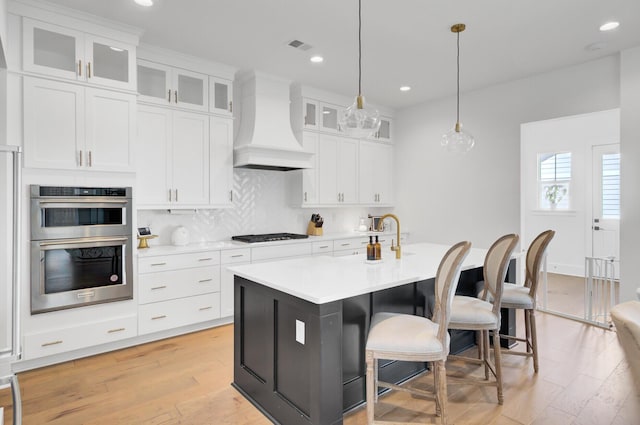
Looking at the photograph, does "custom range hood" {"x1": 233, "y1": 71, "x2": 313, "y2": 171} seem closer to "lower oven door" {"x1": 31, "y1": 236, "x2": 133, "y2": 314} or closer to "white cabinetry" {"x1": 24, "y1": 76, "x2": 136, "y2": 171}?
"white cabinetry" {"x1": 24, "y1": 76, "x2": 136, "y2": 171}

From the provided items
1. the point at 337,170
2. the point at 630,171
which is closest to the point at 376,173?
the point at 337,170

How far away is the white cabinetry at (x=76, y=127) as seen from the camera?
2.81m

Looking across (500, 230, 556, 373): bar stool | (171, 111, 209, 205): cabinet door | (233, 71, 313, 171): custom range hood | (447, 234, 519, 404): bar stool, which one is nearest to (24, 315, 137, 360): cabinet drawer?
(171, 111, 209, 205): cabinet door

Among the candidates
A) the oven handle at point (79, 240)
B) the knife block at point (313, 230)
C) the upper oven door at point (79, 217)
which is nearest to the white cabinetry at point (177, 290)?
the oven handle at point (79, 240)

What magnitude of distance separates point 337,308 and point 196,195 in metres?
2.56

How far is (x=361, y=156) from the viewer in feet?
18.2

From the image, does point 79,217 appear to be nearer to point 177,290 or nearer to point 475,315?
point 177,290

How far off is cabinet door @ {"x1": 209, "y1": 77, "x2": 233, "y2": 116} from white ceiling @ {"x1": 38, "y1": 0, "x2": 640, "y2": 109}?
0.83 feet

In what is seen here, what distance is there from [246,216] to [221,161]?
85 cm

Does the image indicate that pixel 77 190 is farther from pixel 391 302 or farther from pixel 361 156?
pixel 361 156

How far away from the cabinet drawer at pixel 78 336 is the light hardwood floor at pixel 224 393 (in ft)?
0.48

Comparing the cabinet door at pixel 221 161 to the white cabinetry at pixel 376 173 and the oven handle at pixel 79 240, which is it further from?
the white cabinetry at pixel 376 173

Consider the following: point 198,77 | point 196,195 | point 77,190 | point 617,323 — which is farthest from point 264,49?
point 617,323

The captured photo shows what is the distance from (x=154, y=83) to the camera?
3697 mm
